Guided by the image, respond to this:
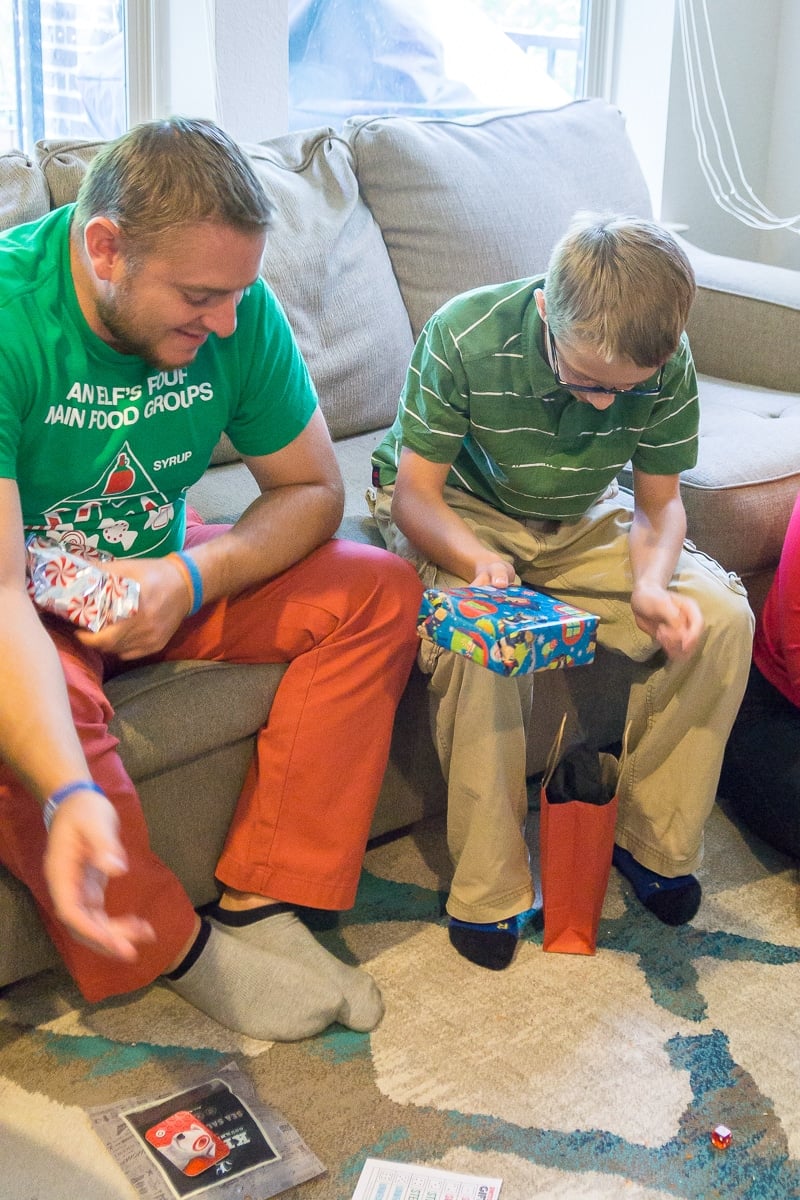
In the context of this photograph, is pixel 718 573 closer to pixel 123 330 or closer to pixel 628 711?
pixel 628 711

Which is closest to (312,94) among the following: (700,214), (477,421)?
(700,214)

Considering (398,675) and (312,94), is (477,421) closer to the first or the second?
(398,675)

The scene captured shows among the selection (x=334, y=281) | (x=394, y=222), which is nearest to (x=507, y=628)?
(x=334, y=281)

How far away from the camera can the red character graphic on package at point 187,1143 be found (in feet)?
4.35

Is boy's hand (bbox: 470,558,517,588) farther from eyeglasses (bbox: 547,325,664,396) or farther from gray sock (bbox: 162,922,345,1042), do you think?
gray sock (bbox: 162,922,345,1042)

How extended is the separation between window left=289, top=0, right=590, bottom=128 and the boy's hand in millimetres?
1522

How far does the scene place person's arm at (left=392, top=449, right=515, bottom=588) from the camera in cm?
168

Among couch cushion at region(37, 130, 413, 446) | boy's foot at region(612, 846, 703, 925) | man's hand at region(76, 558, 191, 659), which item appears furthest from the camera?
couch cushion at region(37, 130, 413, 446)

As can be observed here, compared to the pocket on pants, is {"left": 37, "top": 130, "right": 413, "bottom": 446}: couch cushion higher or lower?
higher

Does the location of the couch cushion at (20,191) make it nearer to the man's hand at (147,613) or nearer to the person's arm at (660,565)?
the man's hand at (147,613)

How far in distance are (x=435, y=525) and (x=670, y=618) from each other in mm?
336

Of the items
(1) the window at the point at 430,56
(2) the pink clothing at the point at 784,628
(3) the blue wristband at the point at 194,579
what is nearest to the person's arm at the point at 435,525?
(3) the blue wristband at the point at 194,579

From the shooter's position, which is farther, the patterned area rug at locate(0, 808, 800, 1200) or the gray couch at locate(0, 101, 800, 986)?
the gray couch at locate(0, 101, 800, 986)

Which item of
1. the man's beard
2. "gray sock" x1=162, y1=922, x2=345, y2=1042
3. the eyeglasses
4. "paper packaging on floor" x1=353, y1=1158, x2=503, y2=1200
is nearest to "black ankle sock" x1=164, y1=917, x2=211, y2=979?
"gray sock" x1=162, y1=922, x2=345, y2=1042
